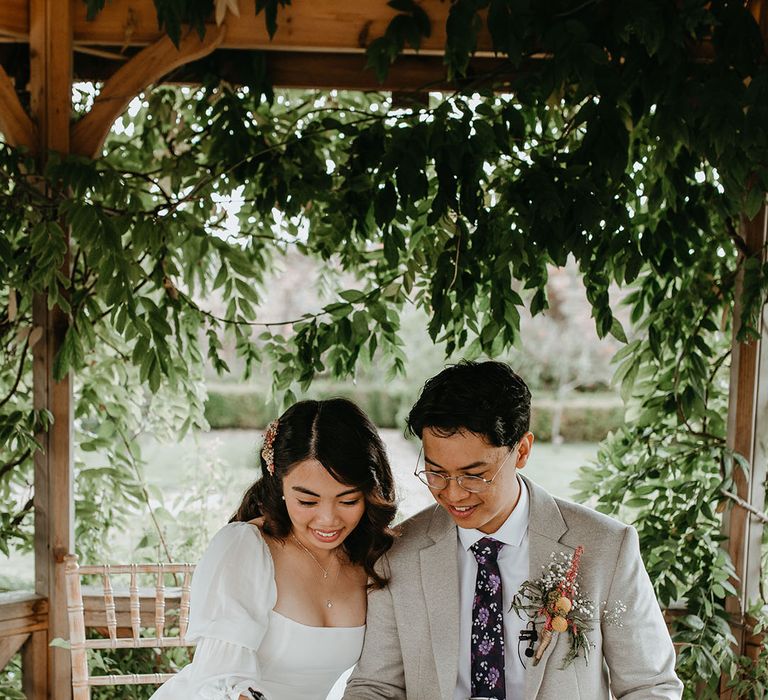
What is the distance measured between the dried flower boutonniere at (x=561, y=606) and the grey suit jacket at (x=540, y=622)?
39mm

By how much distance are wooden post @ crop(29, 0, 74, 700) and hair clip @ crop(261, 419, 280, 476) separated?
0.81 metres

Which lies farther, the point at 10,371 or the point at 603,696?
the point at 10,371

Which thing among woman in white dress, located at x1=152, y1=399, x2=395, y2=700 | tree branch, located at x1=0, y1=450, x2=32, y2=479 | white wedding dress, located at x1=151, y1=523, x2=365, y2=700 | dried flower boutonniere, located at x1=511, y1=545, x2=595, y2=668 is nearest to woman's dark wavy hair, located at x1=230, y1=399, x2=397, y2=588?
woman in white dress, located at x1=152, y1=399, x2=395, y2=700

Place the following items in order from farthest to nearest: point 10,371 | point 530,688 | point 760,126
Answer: point 10,371 → point 760,126 → point 530,688

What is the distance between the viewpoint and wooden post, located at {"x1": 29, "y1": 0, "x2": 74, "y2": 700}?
8.47ft

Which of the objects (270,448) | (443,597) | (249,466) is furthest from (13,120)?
(249,466)

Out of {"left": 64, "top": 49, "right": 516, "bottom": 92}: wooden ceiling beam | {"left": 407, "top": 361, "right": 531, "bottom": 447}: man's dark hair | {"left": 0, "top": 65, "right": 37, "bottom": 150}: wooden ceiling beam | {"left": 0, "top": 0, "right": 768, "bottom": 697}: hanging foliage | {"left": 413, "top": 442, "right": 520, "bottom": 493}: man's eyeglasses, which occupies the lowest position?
{"left": 413, "top": 442, "right": 520, "bottom": 493}: man's eyeglasses

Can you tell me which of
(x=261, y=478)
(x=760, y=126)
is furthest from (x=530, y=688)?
(x=760, y=126)

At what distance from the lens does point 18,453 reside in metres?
2.68

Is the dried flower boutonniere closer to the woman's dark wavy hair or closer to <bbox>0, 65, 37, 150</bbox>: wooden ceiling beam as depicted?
the woman's dark wavy hair

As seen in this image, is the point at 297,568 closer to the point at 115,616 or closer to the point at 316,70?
the point at 115,616

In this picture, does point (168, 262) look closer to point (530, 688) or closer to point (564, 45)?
point (564, 45)

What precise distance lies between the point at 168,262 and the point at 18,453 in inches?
27.2

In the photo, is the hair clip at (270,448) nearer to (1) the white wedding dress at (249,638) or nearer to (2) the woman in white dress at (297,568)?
(2) the woman in white dress at (297,568)
